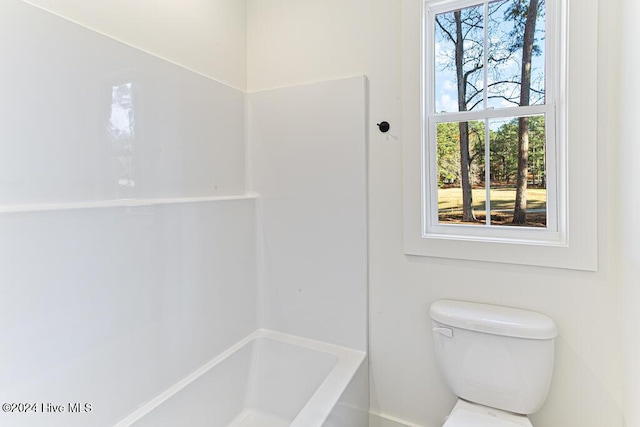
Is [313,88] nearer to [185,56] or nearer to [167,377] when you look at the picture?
[185,56]

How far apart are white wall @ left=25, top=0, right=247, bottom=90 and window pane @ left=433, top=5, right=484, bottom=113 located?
44.9 inches

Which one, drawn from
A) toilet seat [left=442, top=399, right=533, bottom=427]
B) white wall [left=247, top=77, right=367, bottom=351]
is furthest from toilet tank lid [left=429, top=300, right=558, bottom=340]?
white wall [left=247, top=77, right=367, bottom=351]

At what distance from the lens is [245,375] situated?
1788 millimetres

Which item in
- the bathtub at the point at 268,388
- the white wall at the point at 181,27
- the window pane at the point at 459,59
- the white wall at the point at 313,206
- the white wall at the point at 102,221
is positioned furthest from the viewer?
the white wall at the point at 313,206

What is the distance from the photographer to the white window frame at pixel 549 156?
1261mm

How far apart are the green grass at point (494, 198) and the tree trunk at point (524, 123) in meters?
0.02

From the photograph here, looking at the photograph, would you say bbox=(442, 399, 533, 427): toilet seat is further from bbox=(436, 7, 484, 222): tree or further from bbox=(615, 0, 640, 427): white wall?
bbox=(436, 7, 484, 222): tree

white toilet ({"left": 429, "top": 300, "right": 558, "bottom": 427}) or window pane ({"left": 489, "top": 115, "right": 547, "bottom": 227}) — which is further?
window pane ({"left": 489, "top": 115, "right": 547, "bottom": 227})

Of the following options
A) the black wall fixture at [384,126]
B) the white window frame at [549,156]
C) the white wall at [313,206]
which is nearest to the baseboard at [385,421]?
the white wall at [313,206]

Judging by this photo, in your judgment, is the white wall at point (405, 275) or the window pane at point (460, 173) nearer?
the white wall at point (405, 275)

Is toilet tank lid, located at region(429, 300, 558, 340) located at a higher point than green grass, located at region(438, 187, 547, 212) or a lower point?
lower

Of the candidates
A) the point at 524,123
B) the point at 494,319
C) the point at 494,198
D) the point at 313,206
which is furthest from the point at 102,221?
the point at 524,123

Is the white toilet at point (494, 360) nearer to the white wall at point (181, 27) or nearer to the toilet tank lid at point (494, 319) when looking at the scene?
the toilet tank lid at point (494, 319)

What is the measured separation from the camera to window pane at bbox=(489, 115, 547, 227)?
4.77 feet
